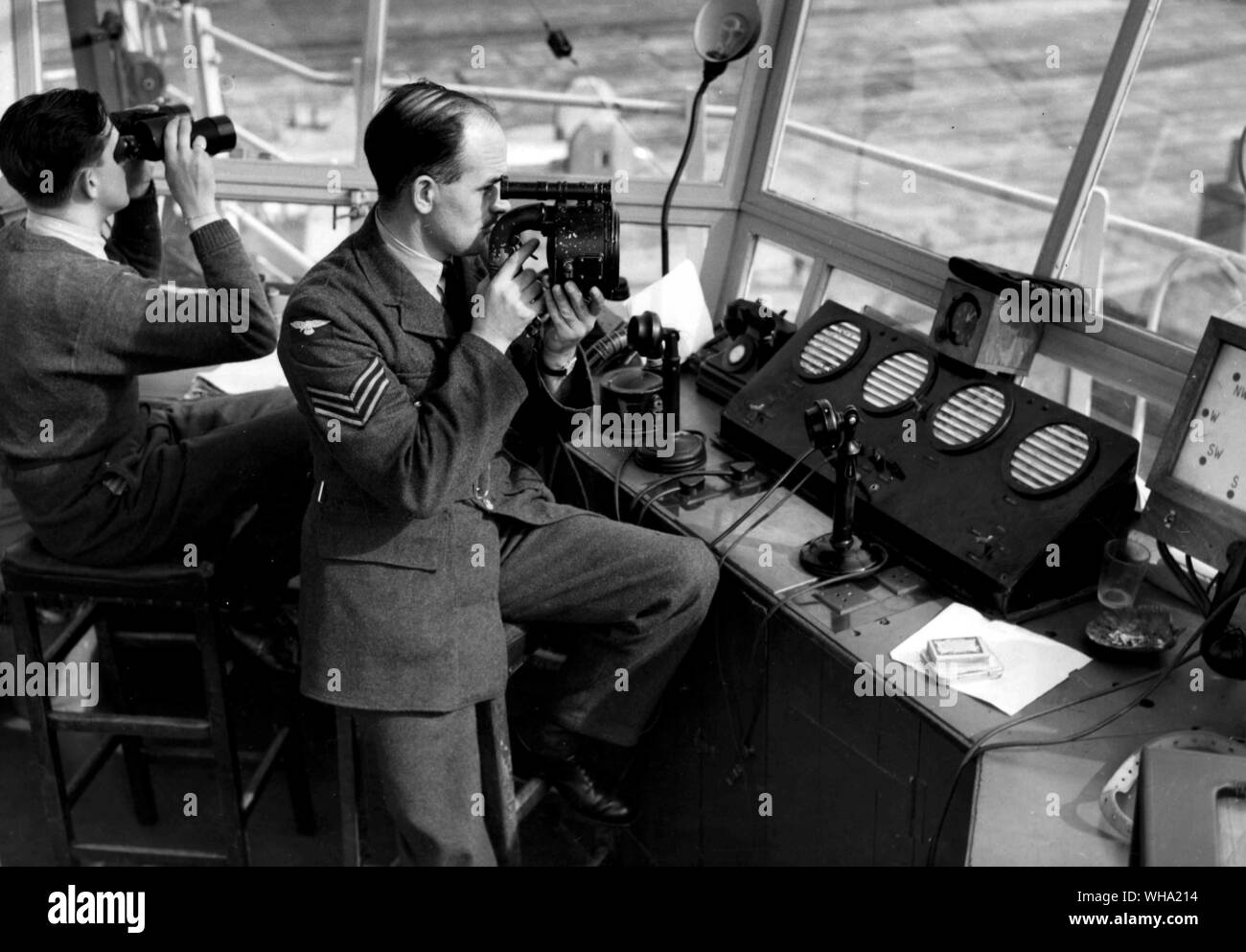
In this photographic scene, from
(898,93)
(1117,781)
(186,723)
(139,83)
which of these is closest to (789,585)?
(1117,781)

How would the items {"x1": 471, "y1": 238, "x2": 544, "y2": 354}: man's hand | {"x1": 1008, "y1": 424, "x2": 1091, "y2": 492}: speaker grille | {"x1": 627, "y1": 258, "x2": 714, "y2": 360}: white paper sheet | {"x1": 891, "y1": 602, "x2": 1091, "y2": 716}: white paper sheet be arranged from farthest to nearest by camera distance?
1. {"x1": 627, "y1": 258, "x2": 714, "y2": 360}: white paper sheet
2. {"x1": 1008, "y1": 424, "x2": 1091, "y2": 492}: speaker grille
3. {"x1": 471, "y1": 238, "x2": 544, "y2": 354}: man's hand
4. {"x1": 891, "y1": 602, "x2": 1091, "y2": 716}: white paper sheet

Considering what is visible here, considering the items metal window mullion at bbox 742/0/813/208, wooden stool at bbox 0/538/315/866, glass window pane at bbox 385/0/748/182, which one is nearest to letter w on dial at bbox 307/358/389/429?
wooden stool at bbox 0/538/315/866

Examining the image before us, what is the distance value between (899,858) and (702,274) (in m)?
1.85

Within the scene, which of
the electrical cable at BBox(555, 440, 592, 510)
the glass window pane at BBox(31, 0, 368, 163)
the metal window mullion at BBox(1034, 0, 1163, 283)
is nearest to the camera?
the metal window mullion at BBox(1034, 0, 1163, 283)

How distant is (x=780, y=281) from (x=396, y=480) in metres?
3.02

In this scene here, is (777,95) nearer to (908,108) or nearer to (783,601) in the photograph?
(908,108)

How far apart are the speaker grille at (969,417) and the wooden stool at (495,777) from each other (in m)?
0.84

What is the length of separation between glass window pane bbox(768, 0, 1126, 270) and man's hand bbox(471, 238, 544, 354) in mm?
1124

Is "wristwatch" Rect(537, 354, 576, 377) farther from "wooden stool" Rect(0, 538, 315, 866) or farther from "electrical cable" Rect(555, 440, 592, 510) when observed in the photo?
"wooden stool" Rect(0, 538, 315, 866)

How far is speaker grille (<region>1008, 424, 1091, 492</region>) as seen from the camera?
6.86 ft

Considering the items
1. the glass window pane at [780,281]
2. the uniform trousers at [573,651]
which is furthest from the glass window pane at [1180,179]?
the uniform trousers at [573,651]

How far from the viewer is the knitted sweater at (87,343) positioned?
7.53 feet

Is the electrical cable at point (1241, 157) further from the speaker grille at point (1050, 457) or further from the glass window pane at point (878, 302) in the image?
the glass window pane at point (878, 302)
